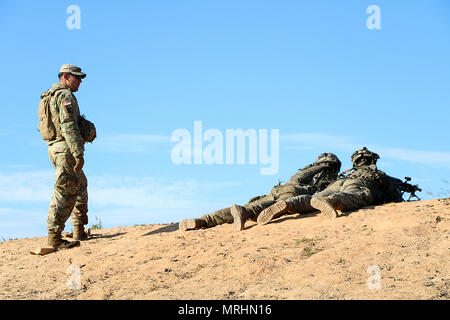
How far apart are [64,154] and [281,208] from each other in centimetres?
381

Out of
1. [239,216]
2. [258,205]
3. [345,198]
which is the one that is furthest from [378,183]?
[239,216]

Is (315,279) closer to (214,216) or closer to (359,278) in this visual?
(359,278)

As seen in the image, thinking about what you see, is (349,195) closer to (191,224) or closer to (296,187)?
(296,187)

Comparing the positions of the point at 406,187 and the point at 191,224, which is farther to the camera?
the point at 406,187

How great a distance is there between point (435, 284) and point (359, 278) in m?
0.76

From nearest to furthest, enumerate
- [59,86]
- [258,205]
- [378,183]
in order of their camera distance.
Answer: [258,205], [59,86], [378,183]

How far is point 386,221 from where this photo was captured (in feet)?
25.8

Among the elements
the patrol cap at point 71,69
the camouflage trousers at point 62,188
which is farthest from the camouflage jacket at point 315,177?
the patrol cap at point 71,69

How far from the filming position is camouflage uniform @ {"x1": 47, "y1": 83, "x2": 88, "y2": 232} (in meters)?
9.33

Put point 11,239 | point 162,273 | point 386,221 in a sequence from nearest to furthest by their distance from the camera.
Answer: point 162,273, point 386,221, point 11,239

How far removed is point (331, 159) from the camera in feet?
38.5

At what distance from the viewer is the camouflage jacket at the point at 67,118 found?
927 centimetres

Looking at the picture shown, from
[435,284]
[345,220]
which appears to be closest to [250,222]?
[345,220]
